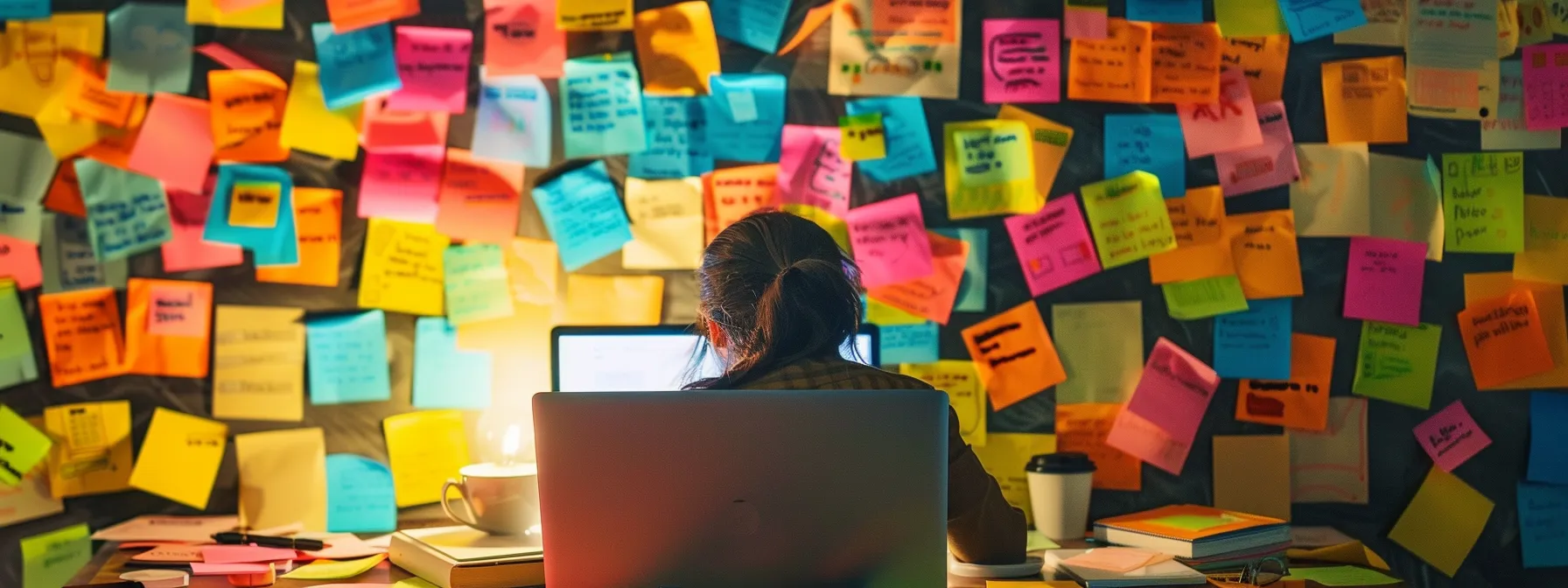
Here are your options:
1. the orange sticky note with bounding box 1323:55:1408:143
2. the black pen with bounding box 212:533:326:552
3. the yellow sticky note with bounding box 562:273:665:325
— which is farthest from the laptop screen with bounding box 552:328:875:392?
the orange sticky note with bounding box 1323:55:1408:143

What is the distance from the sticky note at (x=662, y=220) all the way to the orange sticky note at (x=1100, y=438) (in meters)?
0.62

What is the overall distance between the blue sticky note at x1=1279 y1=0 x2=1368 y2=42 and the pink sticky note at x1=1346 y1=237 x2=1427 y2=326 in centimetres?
32

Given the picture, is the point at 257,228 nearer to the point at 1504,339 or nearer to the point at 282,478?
the point at 282,478

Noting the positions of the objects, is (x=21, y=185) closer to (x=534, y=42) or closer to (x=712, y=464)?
(x=534, y=42)

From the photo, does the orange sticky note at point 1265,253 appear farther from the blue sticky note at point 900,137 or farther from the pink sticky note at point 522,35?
the pink sticky note at point 522,35

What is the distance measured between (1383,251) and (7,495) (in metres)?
2.07

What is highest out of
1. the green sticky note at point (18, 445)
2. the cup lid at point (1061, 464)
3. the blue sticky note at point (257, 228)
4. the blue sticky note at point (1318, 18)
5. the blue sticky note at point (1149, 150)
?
the blue sticky note at point (1318, 18)

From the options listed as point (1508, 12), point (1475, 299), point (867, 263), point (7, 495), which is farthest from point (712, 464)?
point (1508, 12)

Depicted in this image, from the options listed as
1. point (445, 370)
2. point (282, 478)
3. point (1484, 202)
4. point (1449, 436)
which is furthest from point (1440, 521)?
point (282, 478)

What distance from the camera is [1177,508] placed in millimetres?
1845

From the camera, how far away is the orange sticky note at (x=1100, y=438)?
6.46 feet

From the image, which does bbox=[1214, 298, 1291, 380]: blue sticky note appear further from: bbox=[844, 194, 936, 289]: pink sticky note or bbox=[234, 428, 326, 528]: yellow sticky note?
bbox=[234, 428, 326, 528]: yellow sticky note

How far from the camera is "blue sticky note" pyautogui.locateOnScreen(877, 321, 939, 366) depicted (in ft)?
6.40

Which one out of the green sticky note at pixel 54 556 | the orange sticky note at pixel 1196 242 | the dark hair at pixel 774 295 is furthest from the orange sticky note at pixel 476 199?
the orange sticky note at pixel 1196 242
